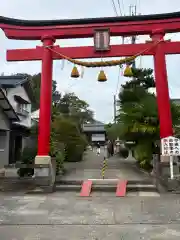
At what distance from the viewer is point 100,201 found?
934 cm

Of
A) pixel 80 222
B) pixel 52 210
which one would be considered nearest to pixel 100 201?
pixel 52 210

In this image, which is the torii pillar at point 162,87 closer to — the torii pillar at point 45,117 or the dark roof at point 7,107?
the torii pillar at point 45,117

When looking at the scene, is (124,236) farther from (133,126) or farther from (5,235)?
(133,126)

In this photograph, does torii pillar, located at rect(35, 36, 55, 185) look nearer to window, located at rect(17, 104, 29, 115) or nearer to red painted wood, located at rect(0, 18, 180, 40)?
red painted wood, located at rect(0, 18, 180, 40)

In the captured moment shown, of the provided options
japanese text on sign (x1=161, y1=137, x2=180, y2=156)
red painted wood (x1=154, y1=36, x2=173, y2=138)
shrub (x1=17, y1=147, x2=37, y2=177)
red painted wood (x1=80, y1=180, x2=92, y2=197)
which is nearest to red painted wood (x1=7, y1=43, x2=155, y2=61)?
red painted wood (x1=154, y1=36, x2=173, y2=138)

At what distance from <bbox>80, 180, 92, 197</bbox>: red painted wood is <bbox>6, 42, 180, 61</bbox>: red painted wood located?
529 cm

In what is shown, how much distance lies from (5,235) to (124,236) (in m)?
2.48

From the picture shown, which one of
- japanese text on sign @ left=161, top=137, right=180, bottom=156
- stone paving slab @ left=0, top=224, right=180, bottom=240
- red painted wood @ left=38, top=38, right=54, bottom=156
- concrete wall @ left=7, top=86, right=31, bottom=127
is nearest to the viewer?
stone paving slab @ left=0, top=224, right=180, bottom=240

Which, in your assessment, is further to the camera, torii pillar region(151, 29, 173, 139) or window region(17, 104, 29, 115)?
window region(17, 104, 29, 115)

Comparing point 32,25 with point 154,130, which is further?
point 154,130

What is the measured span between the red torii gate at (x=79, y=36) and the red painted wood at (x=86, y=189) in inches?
78.0

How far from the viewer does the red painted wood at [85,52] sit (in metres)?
11.9

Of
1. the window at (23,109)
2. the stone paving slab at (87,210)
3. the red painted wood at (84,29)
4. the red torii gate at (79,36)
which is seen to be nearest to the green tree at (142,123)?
the red torii gate at (79,36)

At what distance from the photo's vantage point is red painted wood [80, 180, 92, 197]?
405 inches
